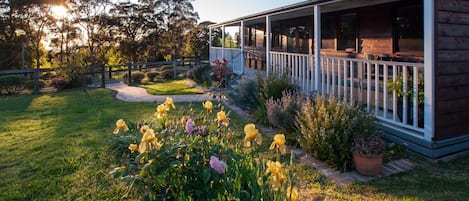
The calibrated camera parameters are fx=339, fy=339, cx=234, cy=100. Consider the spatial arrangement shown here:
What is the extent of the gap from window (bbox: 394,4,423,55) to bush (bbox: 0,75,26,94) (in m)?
13.6

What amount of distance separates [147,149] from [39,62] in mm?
26788

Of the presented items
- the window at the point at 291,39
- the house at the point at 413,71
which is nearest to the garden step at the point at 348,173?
the house at the point at 413,71

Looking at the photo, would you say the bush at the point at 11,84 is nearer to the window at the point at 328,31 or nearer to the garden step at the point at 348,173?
the window at the point at 328,31

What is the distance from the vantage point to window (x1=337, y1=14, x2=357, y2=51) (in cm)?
888

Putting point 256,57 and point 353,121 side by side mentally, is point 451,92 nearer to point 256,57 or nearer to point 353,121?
point 353,121

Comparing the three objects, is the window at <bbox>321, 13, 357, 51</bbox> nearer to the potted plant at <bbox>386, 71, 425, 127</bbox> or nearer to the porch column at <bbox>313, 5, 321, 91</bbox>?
the porch column at <bbox>313, 5, 321, 91</bbox>

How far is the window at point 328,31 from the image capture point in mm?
9815

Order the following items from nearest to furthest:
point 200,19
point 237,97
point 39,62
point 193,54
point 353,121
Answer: point 353,121 < point 237,97 < point 39,62 < point 193,54 < point 200,19

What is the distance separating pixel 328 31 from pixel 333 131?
6588 millimetres

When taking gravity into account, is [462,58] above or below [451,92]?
above

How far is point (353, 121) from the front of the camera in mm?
4344

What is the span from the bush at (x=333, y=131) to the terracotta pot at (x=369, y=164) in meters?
0.20

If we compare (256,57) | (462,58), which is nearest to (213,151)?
(462,58)

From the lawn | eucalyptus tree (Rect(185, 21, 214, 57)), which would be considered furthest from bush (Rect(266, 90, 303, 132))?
eucalyptus tree (Rect(185, 21, 214, 57))
